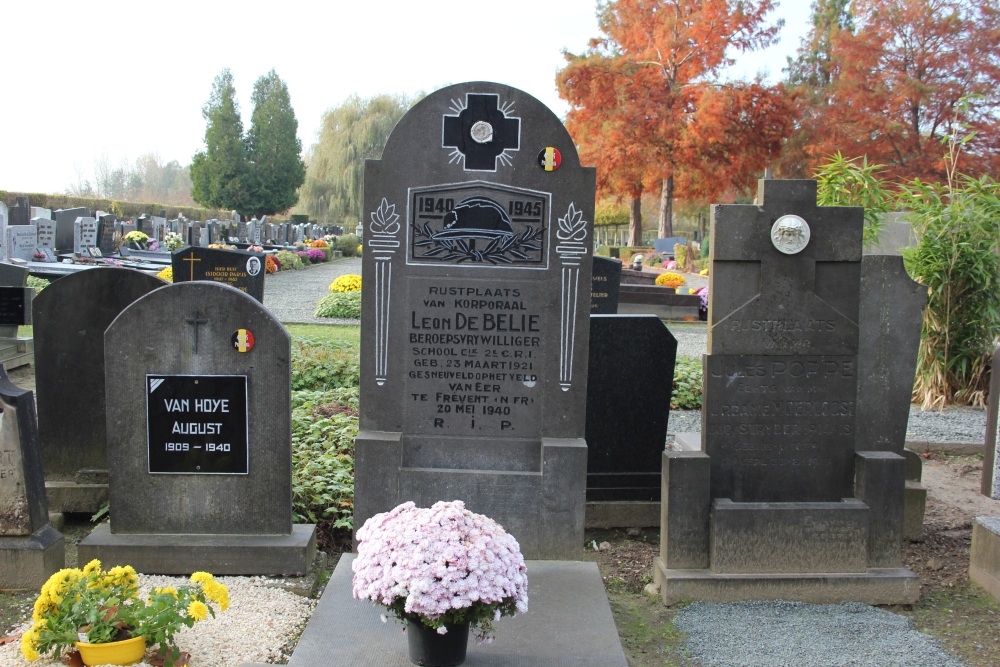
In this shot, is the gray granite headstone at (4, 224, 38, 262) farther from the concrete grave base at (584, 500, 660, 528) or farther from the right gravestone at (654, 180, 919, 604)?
the right gravestone at (654, 180, 919, 604)

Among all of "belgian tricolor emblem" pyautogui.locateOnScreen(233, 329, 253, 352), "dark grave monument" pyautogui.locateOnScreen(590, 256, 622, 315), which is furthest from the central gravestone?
"dark grave monument" pyautogui.locateOnScreen(590, 256, 622, 315)

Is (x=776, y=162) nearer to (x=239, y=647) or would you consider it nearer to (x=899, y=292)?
(x=899, y=292)

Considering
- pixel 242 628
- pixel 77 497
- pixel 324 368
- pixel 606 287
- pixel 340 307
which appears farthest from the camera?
pixel 340 307

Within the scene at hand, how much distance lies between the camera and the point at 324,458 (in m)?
6.22

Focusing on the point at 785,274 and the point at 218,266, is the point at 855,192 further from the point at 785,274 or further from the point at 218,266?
the point at 218,266

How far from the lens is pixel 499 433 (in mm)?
4703

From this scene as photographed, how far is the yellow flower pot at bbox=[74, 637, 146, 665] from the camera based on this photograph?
130 inches

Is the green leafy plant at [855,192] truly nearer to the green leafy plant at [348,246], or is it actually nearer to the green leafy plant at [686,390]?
the green leafy plant at [686,390]

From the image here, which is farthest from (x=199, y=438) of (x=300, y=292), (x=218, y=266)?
(x=300, y=292)

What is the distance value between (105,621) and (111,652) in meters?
0.12

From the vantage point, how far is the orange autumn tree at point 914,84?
28453 mm

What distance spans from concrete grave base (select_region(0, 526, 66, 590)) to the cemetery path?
10.2 m

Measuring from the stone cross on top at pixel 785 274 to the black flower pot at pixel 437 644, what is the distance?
84.0 inches

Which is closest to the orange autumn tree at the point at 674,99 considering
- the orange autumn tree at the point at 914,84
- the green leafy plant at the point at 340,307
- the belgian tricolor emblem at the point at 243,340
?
the orange autumn tree at the point at 914,84
